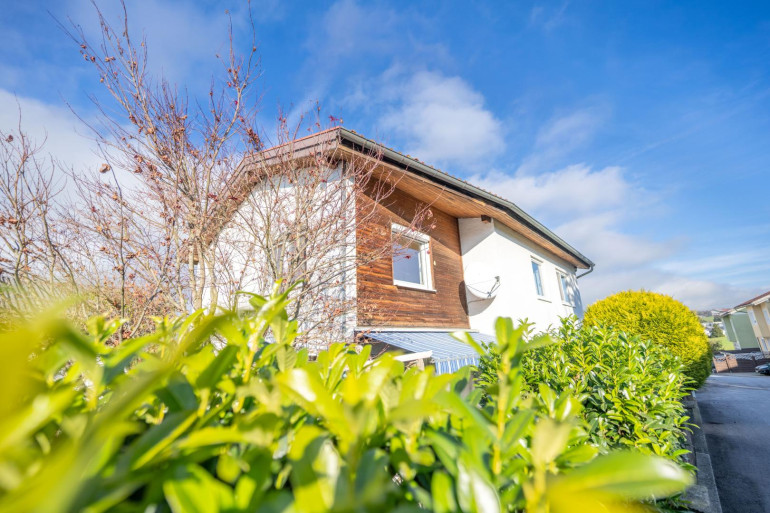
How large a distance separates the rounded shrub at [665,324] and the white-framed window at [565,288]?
5616mm

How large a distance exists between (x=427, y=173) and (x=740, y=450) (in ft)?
30.7

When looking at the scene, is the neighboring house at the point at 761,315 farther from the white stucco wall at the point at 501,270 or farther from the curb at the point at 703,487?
the curb at the point at 703,487

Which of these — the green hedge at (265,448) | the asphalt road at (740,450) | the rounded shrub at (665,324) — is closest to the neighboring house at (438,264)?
the rounded shrub at (665,324)

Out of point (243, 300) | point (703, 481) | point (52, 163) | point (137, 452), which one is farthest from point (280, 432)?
Result: point (243, 300)

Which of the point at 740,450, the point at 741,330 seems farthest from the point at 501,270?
the point at 741,330

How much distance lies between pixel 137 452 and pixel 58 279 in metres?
6.76

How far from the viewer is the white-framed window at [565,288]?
Result: 1866 centimetres

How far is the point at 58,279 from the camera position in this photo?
5.41 meters

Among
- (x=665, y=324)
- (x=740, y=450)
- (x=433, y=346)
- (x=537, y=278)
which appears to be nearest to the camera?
(x=740, y=450)

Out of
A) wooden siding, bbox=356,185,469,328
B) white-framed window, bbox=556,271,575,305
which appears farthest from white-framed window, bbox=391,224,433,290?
white-framed window, bbox=556,271,575,305

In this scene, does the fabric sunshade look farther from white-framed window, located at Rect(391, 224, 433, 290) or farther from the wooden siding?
white-framed window, located at Rect(391, 224, 433, 290)

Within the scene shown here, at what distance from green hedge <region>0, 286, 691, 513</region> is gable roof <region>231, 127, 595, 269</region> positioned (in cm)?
677

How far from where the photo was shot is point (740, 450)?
7.25 meters

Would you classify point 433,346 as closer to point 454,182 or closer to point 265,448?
point 454,182
